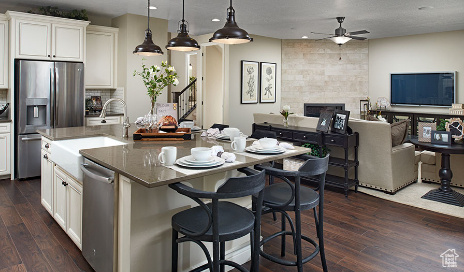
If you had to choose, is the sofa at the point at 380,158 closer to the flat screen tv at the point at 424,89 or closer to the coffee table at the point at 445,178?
the coffee table at the point at 445,178

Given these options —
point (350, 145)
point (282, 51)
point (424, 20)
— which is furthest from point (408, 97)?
point (350, 145)

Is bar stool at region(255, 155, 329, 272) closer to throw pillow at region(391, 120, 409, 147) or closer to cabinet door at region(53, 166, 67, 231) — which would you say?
cabinet door at region(53, 166, 67, 231)

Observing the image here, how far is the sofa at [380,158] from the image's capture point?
4633 mm

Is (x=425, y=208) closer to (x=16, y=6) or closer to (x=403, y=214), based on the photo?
(x=403, y=214)

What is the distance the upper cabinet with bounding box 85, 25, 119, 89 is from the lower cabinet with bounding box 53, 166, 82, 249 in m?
3.19

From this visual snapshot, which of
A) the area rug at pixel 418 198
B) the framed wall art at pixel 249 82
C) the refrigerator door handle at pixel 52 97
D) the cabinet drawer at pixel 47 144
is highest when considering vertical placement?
the framed wall art at pixel 249 82

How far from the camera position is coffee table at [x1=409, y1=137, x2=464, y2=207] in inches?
170

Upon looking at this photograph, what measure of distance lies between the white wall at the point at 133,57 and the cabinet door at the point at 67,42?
2.49 ft

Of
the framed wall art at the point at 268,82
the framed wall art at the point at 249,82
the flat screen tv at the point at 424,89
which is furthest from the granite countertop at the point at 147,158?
the flat screen tv at the point at 424,89

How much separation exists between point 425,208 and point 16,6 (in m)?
6.62

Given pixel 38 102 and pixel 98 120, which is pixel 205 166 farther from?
pixel 98 120

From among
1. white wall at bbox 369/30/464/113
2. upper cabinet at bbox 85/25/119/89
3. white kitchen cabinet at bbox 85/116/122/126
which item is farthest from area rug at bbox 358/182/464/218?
upper cabinet at bbox 85/25/119/89

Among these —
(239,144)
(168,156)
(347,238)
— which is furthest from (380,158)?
(168,156)

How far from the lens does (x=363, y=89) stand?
30.2 ft
